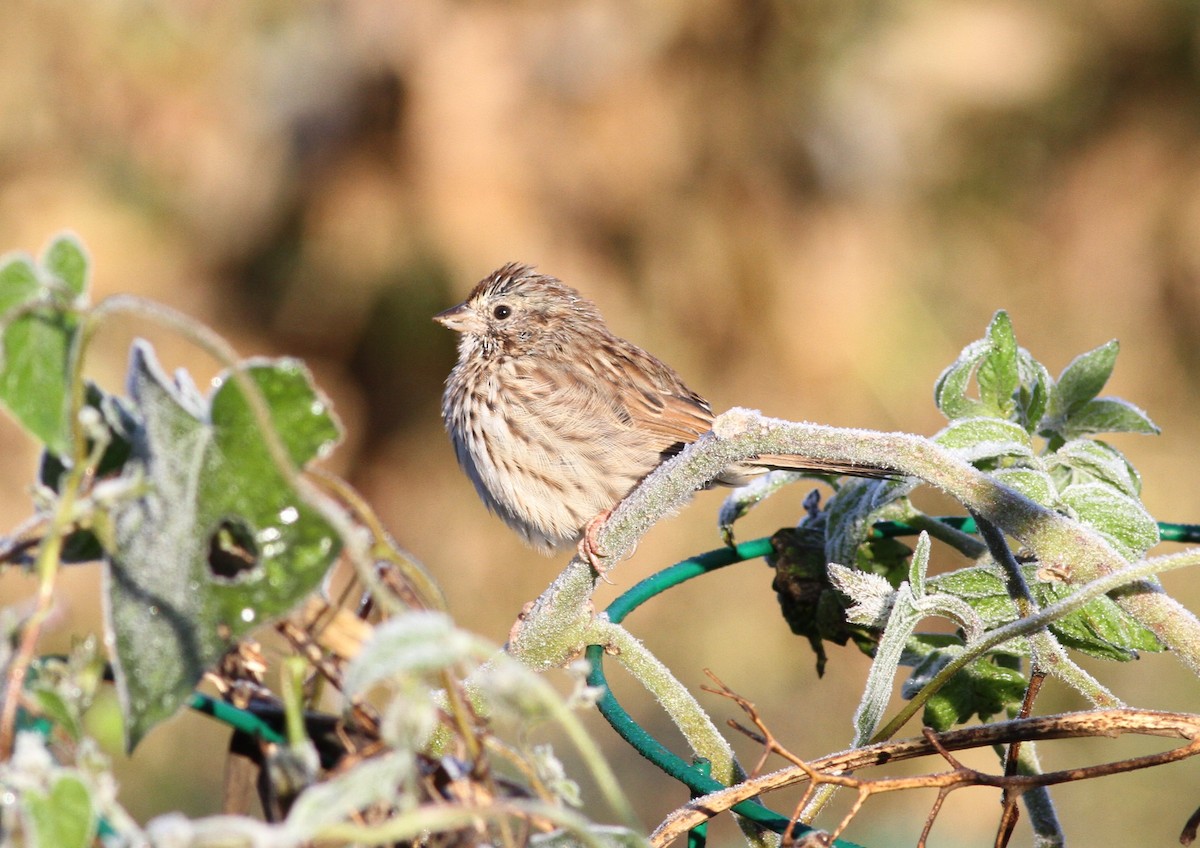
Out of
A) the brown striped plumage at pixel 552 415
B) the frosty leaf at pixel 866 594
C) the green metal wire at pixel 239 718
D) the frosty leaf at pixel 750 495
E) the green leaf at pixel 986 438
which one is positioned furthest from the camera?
the brown striped plumage at pixel 552 415

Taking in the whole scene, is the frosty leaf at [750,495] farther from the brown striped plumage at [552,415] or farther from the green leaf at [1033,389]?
the brown striped plumage at [552,415]

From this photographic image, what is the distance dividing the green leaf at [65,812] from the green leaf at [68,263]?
31cm

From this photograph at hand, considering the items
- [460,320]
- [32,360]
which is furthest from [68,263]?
[460,320]

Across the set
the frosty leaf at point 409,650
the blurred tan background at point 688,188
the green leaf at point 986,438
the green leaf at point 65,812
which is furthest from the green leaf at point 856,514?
the blurred tan background at point 688,188

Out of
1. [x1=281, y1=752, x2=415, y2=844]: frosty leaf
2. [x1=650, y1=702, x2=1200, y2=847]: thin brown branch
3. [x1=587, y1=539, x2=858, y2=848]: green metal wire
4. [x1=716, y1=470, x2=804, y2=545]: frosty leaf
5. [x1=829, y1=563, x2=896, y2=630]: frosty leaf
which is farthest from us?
[x1=716, y1=470, x2=804, y2=545]: frosty leaf

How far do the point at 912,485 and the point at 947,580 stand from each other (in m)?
0.19

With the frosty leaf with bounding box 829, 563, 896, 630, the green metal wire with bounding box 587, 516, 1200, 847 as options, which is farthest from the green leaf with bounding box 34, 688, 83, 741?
the frosty leaf with bounding box 829, 563, 896, 630

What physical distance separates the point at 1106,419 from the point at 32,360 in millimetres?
1588

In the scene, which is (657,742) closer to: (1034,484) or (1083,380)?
(1034,484)

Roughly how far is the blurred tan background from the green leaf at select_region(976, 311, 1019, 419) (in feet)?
10.9

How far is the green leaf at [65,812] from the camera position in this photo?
0.76 meters

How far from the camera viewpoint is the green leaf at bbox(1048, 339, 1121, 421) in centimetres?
194

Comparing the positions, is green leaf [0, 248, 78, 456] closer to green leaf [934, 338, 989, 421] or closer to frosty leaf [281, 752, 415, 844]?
frosty leaf [281, 752, 415, 844]

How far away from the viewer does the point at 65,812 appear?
2.50 feet
